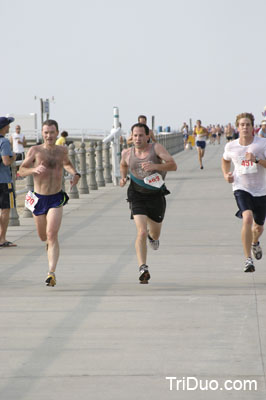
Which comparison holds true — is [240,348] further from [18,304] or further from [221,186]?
[221,186]

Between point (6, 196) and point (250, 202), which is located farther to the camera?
point (6, 196)

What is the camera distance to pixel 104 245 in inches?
504

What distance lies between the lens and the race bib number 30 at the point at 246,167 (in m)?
10.0

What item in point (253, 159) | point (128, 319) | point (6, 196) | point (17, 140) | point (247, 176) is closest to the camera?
point (128, 319)

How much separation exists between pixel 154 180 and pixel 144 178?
0.10 meters

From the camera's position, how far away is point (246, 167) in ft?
33.0

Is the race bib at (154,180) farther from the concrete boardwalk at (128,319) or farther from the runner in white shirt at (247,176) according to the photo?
the concrete boardwalk at (128,319)

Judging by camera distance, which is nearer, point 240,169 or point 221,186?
point 240,169

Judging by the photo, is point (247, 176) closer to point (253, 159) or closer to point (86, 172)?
point (253, 159)

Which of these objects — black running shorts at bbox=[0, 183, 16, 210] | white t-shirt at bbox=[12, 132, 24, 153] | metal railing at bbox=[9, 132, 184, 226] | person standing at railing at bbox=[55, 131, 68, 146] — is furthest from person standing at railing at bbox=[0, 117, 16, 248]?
white t-shirt at bbox=[12, 132, 24, 153]

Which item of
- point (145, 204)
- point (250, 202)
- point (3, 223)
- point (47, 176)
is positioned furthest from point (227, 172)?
point (3, 223)

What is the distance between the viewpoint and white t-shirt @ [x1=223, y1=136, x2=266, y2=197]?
10023mm

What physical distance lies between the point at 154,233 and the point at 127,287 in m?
1.43

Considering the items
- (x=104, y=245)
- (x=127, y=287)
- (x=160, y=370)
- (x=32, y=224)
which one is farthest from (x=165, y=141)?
(x=160, y=370)
